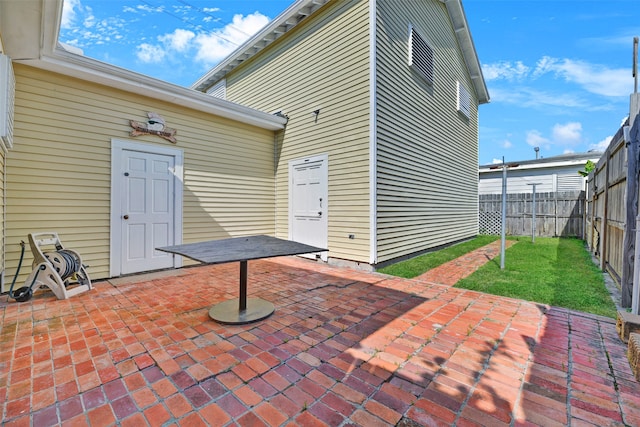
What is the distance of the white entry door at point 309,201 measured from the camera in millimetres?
5586

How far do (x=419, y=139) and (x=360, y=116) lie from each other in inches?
80.2

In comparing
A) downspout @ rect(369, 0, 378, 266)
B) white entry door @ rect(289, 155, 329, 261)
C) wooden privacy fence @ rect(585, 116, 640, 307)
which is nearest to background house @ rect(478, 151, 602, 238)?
wooden privacy fence @ rect(585, 116, 640, 307)

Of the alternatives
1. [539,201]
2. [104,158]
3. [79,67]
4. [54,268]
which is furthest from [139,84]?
[539,201]

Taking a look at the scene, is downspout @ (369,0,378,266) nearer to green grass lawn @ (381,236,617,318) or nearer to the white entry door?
green grass lawn @ (381,236,617,318)

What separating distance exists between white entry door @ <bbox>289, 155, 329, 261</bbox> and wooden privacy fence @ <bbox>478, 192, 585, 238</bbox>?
28.5 ft

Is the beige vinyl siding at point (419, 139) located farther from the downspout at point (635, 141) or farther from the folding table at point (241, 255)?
the downspout at point (635, 141)

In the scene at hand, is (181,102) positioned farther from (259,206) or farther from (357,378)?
(357,378)

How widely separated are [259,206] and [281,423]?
5275mm

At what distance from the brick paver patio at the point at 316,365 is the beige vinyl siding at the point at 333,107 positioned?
2091 mm

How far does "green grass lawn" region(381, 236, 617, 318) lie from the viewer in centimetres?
329

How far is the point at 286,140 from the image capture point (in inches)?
252

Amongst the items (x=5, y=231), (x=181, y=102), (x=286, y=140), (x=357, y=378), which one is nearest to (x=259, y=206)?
(x=286, y=140)

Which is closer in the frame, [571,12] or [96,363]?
[96,363]

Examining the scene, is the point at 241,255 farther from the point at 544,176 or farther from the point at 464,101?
the point at 544,176
